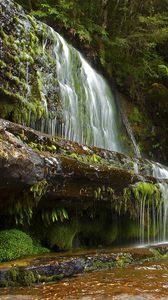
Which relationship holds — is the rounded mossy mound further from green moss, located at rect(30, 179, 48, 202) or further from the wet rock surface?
green moss, located at rect(30, 179, 48, 202)

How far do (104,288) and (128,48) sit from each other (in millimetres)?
12730

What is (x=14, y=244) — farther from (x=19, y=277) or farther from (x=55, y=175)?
(x=55, y=175)

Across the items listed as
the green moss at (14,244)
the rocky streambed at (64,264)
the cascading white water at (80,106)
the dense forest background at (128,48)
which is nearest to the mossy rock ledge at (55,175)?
the green moss at (14,244)

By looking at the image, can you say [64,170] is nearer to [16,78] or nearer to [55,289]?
[55,289]

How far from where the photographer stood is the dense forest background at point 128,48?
584 inches

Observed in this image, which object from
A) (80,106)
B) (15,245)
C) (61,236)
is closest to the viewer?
(15,245)

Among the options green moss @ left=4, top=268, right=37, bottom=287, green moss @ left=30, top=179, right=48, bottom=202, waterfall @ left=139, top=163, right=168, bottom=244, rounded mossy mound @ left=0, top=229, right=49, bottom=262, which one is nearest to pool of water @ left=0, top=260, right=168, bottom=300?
green moss @ left=4, top=268, right=37, bottom=287

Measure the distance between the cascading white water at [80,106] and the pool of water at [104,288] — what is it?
4.75 meters

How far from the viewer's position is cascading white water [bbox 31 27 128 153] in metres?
10.7

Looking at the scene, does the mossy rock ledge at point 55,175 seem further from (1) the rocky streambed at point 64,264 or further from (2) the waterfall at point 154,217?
(1) the rocky streambed at point 64,264

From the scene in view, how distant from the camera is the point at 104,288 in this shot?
5062 millimetres

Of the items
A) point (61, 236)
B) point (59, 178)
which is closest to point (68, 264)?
point (59, 178)

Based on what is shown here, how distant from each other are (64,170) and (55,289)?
7.93 ft

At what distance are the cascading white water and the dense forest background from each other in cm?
215
